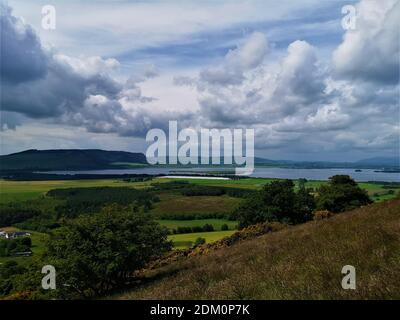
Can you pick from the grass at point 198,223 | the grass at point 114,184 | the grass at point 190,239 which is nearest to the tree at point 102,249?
the grass at point 190,239

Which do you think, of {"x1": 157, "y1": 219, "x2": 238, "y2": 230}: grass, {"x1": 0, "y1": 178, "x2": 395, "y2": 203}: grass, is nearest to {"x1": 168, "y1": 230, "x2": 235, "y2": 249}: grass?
{"x1": 157, "y1": 219, "x2": 238, "y2": 230}: grass

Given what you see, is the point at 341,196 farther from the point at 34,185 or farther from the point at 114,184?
the point at 34,185

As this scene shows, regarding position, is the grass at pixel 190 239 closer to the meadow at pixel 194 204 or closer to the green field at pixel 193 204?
the meadow at pixel 194 204

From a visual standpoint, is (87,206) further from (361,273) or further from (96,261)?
(361,273)

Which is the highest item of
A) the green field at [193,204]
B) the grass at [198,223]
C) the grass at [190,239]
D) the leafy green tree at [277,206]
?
the leafy green tree at [277,206]

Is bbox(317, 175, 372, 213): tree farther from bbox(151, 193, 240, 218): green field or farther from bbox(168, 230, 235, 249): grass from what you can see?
bbox(151, 193, 240, 218): green field

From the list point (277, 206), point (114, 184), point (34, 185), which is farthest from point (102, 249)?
point (34, 185)
